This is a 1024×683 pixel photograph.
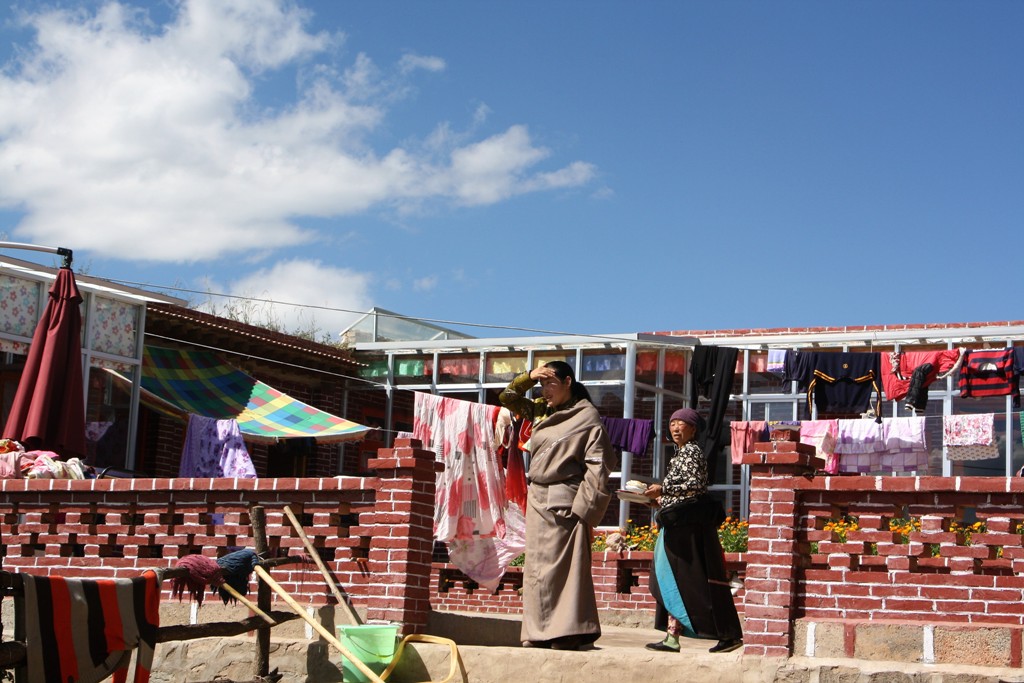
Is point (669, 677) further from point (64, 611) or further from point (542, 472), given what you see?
point (64, 611)

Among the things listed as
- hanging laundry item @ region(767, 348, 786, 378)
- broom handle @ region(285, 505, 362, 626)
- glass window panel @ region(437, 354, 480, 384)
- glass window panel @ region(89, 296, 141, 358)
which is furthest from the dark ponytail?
glass window panel @ region(437, 354, 480, 384)

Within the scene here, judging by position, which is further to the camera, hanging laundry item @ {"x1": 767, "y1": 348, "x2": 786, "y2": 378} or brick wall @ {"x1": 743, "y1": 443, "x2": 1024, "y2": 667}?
hanging laundry item @ {"x1": 767, "y1": 348, "x2": 786, "y2": 378}

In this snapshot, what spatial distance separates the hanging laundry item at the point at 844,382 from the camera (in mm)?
16531

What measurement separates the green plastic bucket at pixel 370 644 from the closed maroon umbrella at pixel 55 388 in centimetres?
544

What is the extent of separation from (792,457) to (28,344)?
32.5 feet

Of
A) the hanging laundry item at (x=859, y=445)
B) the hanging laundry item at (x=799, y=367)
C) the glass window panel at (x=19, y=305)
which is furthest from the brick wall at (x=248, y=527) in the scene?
the hanging laundry item at (x=799, y=367)

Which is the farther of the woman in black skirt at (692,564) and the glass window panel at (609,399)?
the glass window panel at (609,399)

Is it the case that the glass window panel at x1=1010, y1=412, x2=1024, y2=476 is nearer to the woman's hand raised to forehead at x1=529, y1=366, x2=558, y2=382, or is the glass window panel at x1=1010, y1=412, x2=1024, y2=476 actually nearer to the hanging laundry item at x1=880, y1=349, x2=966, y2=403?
the hanging laundry item at x1=880, y1=349, x2=966, y2=403

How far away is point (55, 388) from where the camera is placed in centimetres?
1220

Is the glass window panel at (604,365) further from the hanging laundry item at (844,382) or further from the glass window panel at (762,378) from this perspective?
the hanging laundry item at (844,382)

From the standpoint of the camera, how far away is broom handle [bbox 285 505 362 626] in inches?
324

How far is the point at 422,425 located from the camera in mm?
15312

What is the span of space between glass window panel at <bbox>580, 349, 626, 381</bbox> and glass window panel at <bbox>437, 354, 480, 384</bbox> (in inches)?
65.5

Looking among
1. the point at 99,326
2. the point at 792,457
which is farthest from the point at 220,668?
the point at 99,326
